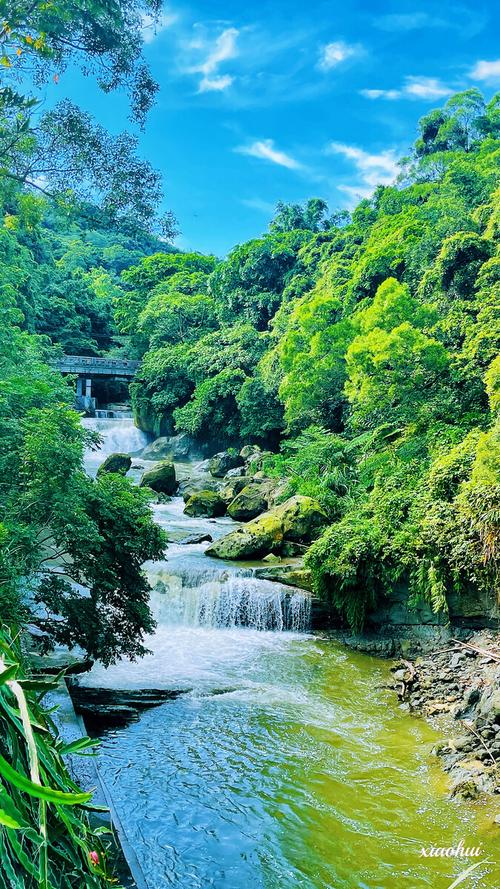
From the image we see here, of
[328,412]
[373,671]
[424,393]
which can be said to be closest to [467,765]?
[373,671]

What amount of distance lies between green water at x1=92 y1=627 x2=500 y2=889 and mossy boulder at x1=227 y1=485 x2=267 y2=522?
8.54 m

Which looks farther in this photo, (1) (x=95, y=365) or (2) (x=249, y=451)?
(1) (x=95, y=365)

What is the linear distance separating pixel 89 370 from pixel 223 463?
12.7m

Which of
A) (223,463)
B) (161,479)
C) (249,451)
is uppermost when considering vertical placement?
(249,451)

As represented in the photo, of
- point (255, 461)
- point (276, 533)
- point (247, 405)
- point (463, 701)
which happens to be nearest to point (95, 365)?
point (247, 405)

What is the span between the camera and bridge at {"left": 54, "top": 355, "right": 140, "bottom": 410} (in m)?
33.5

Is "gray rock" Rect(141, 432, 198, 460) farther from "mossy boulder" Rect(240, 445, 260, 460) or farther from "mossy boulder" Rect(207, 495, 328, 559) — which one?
"mossy boulder" Rect(207, 495, 328, 559)

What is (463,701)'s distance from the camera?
8.45 m

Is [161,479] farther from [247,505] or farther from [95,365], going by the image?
[95,365]

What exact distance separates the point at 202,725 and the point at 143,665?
231 cm

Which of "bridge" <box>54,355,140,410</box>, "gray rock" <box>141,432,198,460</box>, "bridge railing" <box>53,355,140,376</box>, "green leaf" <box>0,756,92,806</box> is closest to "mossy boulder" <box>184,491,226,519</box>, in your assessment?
"gray rock" <box>141,432,198,460</box>

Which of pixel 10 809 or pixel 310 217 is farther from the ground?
pixel 310 217

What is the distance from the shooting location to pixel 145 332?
36656 mm

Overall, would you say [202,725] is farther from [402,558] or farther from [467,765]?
[402,558]
